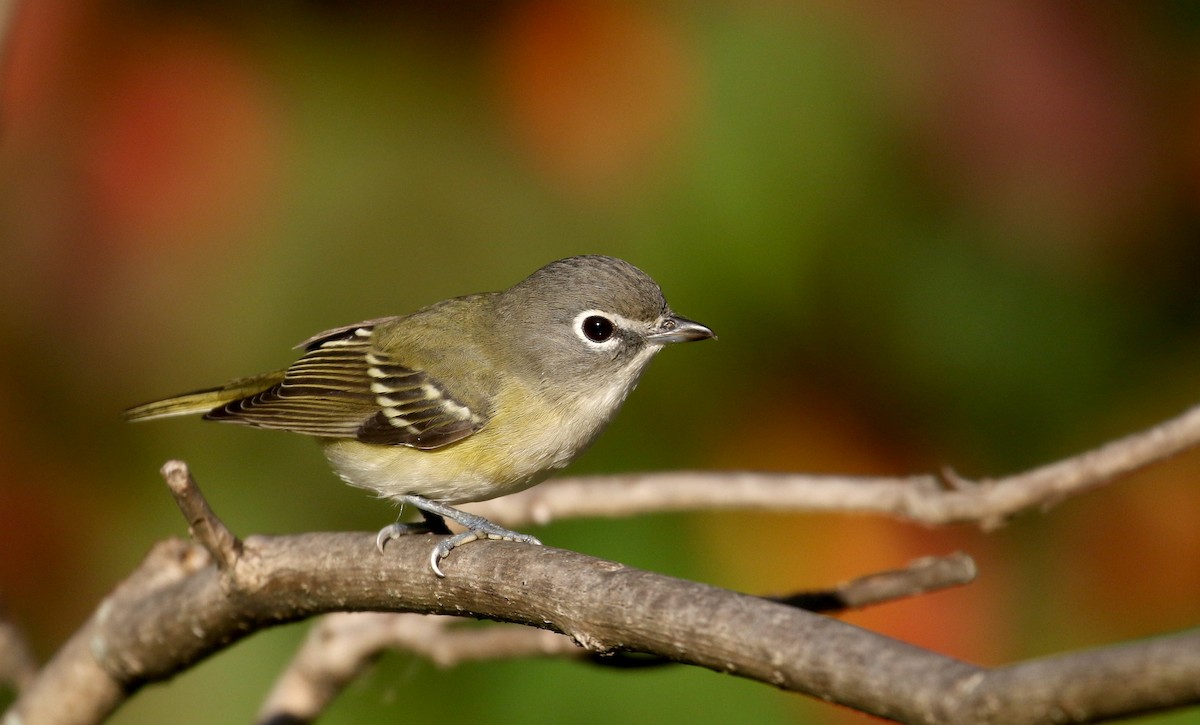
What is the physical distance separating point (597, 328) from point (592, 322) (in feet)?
0.07

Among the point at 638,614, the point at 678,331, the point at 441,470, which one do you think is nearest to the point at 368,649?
the point at 441,470

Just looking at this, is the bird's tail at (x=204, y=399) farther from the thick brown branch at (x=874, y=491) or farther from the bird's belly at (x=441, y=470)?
the thick brown branch at (x=874, y=491)

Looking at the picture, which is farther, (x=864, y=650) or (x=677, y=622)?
(x=677, y=622)

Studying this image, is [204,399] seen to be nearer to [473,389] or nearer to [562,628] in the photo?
[473,389]

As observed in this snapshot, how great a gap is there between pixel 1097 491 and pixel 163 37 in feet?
10.4

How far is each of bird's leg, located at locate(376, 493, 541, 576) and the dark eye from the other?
24.6 inches

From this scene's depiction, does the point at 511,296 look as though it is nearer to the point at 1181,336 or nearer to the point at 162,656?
the point at 162,656

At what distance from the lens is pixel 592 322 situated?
3301 millimetres

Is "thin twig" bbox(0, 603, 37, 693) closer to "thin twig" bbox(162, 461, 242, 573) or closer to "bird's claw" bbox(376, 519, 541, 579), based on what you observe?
"thin twig" bbox(162, 461, 242, 573)

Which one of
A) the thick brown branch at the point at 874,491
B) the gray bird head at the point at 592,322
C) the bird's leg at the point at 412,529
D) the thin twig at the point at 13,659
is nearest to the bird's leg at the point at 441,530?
the bird's leg at the point at 412,529

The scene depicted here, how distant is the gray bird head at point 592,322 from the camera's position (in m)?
3.14

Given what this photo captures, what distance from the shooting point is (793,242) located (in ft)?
10.8

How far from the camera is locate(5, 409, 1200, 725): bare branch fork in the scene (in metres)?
1.25

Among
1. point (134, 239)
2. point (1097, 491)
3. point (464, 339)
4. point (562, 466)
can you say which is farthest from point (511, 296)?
point (1097, 491)
